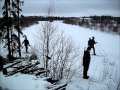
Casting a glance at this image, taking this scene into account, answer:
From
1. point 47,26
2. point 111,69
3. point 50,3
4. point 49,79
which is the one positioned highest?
point 50,3

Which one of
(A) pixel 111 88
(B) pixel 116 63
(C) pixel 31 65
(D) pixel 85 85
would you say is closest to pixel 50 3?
(C) pixel 31 65

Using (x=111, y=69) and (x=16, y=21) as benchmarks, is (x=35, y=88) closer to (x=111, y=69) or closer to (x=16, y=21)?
(x=111, y=69)

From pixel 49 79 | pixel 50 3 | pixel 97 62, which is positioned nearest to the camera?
pixel 49 79

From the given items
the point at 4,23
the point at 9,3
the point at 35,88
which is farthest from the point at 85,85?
the point at 9,3

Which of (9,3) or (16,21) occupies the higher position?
(9,3)

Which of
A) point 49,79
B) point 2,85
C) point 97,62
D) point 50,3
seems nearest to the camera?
point 2,85

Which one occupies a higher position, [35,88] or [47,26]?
[47,26]

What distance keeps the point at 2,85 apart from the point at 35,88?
1.14m

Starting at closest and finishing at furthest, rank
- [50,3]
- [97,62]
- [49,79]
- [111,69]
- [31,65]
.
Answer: [49,79], [31,65], [50,3], [111,69], [97,62]

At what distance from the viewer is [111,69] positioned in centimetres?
1552

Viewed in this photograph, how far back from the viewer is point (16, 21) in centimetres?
1819

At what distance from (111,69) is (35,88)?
10.4 metres

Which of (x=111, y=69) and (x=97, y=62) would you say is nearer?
(x=111, y=69)

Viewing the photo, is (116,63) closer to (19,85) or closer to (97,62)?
(97,62)
